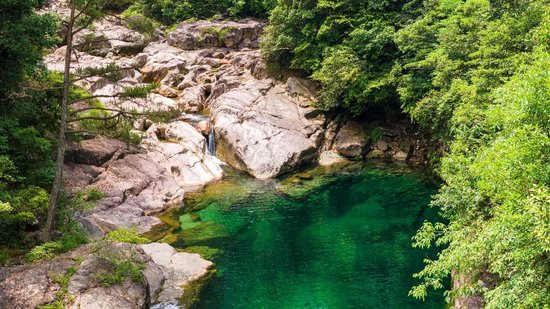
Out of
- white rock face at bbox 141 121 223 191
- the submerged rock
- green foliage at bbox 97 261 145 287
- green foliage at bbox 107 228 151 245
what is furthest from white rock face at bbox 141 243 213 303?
the submerged rock

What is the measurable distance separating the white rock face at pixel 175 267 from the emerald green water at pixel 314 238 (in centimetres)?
106

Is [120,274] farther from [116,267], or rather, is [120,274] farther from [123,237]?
[123,237]

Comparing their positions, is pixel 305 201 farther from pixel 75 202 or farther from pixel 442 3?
pixel 442 3

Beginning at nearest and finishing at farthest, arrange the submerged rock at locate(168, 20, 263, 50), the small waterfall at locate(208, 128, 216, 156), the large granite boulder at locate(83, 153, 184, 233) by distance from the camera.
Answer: the large granite boulder at locate(83, 153, 184, 233)
the small waterfall at locate(208, 128, 216, 156)
the submerged rock at locate(168, 20, 263, 50)

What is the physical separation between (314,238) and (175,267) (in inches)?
343

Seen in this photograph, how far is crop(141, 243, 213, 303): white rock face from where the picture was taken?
18.0 m

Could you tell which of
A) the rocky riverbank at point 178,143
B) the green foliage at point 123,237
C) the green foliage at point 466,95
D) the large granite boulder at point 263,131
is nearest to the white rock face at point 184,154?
the rocky riverbank at point 178,143

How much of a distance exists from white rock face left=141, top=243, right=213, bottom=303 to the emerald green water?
41.6 inches

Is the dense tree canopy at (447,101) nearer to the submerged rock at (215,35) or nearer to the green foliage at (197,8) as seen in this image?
the submerged rock at (215,35)

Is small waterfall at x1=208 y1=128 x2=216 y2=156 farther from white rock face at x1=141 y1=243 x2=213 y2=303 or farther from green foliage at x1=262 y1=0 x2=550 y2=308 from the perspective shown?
white rock face at x1=141 y1=243 x2=213 y2=303

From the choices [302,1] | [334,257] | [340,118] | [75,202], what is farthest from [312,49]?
[75,202]

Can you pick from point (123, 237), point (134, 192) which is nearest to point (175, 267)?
point (123, 237)

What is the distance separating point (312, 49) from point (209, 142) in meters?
14.3

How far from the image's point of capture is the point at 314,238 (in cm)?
2428
